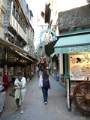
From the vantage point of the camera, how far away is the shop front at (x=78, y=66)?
13586 millimetres

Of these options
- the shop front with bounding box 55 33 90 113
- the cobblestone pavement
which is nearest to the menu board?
the shop front with bounding box 55 33 90 113

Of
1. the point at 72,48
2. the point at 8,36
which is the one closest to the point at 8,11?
the point at 8,36

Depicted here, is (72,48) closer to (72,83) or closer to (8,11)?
(72,83)

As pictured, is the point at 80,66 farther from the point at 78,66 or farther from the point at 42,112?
the point at 42,112

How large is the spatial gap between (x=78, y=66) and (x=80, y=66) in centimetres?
10

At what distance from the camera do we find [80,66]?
14.7 meters

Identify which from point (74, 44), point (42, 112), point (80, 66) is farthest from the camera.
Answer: point (80, 66)

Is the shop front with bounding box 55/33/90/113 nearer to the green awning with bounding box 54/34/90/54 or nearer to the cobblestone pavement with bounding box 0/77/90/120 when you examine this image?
the green awning with bounding box 54/34/90/54

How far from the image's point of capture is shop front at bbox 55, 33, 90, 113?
13.6 meters

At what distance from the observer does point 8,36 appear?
31391mm

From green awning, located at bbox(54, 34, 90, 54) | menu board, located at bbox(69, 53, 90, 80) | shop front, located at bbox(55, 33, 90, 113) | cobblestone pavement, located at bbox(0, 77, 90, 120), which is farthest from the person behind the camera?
menu board, located at bbox(69, 53, 90, 80)

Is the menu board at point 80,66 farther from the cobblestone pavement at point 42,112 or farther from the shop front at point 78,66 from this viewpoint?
the cobblestone pavement at point 42,112

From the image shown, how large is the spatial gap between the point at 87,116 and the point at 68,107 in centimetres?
138

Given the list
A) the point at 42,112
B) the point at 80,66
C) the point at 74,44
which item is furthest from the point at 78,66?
the point at 42,112
